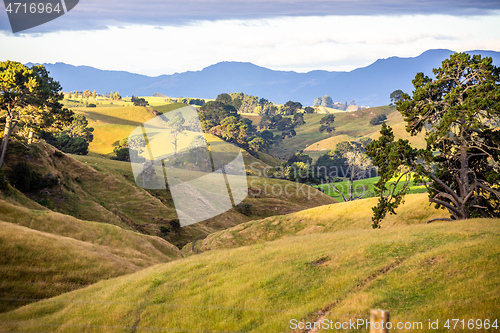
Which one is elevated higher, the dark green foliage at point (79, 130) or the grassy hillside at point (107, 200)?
the dark green foliage at point (79, 130)

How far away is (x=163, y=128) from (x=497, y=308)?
631ft

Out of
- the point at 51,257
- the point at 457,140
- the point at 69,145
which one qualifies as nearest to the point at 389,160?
the point at 457,140

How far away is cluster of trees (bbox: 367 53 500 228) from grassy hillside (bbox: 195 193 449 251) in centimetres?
1137

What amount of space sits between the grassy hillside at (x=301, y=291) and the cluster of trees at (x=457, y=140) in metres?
9.04

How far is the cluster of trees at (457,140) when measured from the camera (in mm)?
31859

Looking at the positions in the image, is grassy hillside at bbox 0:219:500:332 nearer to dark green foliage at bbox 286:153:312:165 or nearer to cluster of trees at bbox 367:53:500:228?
cluster of trees at bbox 367:53:500:228

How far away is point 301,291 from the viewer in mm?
17375

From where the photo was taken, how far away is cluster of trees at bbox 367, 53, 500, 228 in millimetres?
31859

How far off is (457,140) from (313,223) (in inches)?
1025

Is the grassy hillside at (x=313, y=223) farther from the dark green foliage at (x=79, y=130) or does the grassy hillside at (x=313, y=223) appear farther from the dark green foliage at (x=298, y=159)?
the dark green foliage at (x=298, y=159)

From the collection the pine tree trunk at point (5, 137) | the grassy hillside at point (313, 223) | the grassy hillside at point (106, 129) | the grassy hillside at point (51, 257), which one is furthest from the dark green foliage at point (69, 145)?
the grassy hillside at point (51, 257)

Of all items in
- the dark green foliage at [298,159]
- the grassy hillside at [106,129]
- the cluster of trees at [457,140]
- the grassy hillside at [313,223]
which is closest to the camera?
the cluster of trees at [457,140]

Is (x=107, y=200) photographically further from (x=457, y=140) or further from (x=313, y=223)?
(x=457, y=140)

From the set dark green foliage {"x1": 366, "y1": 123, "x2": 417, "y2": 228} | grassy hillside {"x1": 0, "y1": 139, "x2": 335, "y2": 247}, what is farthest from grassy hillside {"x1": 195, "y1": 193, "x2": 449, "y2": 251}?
grassy hillside {"x1": 0, "y1": 139, "x2": 335, "y2": 247}
